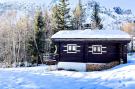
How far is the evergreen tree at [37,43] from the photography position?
187ft

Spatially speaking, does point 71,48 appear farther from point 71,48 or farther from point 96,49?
point 96,49

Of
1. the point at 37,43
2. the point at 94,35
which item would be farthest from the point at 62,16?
the point at 94,35

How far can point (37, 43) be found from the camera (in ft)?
189

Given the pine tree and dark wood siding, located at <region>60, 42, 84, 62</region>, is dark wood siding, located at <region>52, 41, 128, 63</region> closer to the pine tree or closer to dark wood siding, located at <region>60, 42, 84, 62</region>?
dark wood siding, located at <region>60, 42, 84, 62</region>

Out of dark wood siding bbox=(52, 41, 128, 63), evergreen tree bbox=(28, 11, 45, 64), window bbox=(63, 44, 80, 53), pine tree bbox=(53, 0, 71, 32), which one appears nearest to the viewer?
dark wood siding bbox=(52, 41, 128, 63)

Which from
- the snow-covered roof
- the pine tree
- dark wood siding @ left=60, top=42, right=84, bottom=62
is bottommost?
dark wood siding @ left=60, top=42, right=84, bottom=62

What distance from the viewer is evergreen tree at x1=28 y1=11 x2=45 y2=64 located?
187 feet

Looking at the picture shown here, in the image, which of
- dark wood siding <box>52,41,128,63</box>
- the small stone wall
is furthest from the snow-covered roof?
the small stone wall

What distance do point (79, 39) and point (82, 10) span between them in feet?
138

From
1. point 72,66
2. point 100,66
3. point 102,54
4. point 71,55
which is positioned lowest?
point 72,66

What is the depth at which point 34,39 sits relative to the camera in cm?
5722

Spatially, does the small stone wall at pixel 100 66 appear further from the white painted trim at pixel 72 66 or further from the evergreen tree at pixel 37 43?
the evergreen tree at pixel 37 43

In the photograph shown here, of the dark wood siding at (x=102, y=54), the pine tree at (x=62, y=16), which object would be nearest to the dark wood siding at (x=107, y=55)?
the dark wood siding at (x=102, y=54)

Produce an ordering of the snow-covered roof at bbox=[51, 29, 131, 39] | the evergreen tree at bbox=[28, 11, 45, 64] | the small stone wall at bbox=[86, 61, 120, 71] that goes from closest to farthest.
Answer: the small stone wall at bbox=[86, 61, 120, 71] < the snow-covered roof at bbox=[51, 29, 131, 39] < the evergreen tree at bbox=[28, 11, 45, 64]
